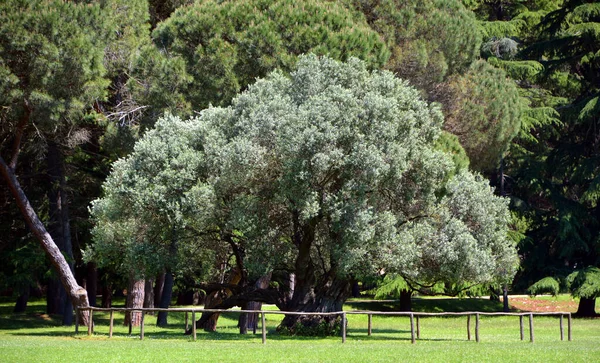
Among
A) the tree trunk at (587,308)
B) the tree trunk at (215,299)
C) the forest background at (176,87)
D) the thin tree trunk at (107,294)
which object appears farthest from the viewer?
the thin tree trunk at (107,294)

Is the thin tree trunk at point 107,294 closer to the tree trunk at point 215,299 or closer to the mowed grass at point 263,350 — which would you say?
the tree trunk at point 215,299

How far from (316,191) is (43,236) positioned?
1196 cm

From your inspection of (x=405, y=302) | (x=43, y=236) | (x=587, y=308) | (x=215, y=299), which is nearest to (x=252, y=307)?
(x=215, y=299)

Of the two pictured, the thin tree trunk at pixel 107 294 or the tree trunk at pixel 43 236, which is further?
the thin tree trunk at pixel 107 294

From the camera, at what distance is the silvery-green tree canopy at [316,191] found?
24609mm

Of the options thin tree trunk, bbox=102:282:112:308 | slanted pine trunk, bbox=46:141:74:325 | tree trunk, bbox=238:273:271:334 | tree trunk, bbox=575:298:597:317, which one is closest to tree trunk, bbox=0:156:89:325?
slanted pine trunk, bbox=46:141:74:325

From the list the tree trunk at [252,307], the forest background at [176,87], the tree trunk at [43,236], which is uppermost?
the forest background at [176,87]

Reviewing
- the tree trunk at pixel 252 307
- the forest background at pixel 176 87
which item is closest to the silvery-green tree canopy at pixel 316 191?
the tree trunk at pixel 252 307

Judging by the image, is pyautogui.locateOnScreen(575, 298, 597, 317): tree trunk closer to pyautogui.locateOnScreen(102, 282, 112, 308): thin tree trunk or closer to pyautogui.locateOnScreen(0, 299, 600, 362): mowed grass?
pyautogui.locateOnScreen(0, 299, 600, 362): mowed grass

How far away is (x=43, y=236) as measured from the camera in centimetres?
3080

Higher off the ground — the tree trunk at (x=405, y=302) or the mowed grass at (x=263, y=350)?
the tree trunk at (x=405, y=302)

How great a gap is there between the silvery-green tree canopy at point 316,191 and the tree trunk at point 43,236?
11.6 feet

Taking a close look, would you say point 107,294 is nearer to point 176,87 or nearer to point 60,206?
point 60,206

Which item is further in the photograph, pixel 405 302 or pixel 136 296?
pixel 405 302
